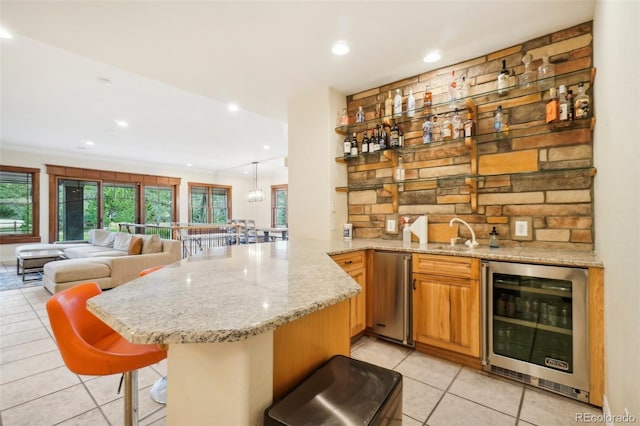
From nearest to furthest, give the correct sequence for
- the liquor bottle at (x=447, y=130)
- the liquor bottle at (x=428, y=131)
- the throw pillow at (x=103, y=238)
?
the liquor bottle at (x=447, y=130) → the liquor bottle at (x=428, y=131) → the throw pillow at (x=103, y=238)

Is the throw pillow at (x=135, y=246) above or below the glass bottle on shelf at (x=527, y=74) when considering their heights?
below

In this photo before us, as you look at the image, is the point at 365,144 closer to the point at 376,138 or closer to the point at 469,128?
the point at 376,138

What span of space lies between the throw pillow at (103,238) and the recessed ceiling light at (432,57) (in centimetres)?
653

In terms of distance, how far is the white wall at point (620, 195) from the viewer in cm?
105

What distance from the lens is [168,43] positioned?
240 centimetres

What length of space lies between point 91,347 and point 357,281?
1963 mm

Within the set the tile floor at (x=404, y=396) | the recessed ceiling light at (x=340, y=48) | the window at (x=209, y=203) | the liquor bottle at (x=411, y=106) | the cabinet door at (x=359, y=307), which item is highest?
the recessed ceiling light at (x=340, y=48)

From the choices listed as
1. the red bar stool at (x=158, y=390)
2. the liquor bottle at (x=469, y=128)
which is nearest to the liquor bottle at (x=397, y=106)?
the liquor bottle at (x=469, y=128)

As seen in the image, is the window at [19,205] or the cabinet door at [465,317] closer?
the cabinet door at [465,317]

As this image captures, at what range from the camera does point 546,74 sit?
2.31 m

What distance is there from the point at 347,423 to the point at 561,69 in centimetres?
295

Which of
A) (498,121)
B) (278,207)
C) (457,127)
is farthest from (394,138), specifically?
(278,207)

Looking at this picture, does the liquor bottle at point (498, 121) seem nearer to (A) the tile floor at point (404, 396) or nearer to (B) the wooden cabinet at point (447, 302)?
(B) the wooden cabinet at point (447, 302)

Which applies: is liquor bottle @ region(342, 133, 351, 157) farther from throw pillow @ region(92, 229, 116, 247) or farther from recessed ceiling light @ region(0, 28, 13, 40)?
throw pillow @ region(92, 229, 116, 247)
